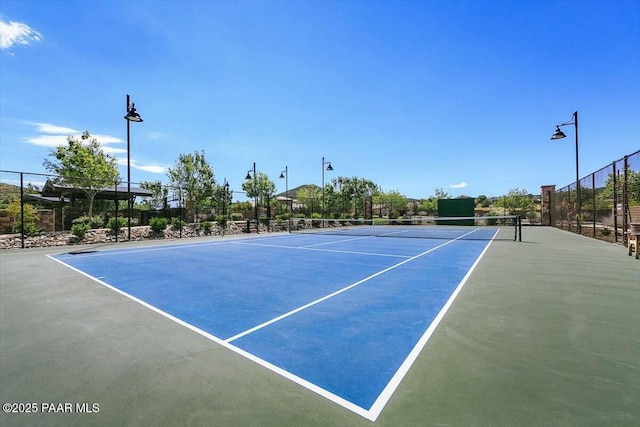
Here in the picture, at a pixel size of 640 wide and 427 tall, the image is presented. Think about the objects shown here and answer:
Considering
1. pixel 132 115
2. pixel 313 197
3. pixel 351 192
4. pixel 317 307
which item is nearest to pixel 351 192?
pixel 351 192

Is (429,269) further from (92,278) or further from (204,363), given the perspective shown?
Answer: (92,278)

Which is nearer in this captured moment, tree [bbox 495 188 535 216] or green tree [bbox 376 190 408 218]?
tree [bbox 495 188 535 216]

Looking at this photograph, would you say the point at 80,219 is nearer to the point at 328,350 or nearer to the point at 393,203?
the point at 328,350

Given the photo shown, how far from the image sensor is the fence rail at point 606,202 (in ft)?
34.8

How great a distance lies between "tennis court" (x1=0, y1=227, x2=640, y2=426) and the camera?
2125 mm

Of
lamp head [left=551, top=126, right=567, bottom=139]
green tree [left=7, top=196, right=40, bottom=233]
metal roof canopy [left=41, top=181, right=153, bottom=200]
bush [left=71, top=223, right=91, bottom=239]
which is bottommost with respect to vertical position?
bush [left=71, top=223, right=91, bottom=239]

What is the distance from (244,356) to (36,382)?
1.67 m

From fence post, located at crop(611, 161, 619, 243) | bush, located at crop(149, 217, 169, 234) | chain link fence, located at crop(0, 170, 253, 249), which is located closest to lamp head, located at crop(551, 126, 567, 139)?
Answer: fence post, located at crop(611, 161, 619, 243)

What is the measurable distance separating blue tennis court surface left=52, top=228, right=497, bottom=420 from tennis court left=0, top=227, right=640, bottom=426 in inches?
1.0

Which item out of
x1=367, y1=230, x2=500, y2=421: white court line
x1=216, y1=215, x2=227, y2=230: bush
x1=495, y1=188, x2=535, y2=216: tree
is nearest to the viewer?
x1=367, y1=230, x2=500, y2=421: white court line

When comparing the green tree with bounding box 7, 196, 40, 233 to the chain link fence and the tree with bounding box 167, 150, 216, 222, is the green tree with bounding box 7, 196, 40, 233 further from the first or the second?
the tree with bounding box 167, 150, 216, 222

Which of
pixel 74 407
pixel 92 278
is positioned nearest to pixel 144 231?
pixel 92 278

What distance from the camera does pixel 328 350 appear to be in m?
3.06

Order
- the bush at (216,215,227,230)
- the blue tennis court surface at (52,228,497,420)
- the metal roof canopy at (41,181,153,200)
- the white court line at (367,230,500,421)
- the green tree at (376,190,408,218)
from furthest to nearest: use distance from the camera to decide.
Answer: the green tree at (376,190,408,218)
the bush at (216,215,227,230)
the metal roof canopy at (41,181,153,200)
the blue tennis court surface at (52,228,497,420)
the white court line at (367,230,500,421)
